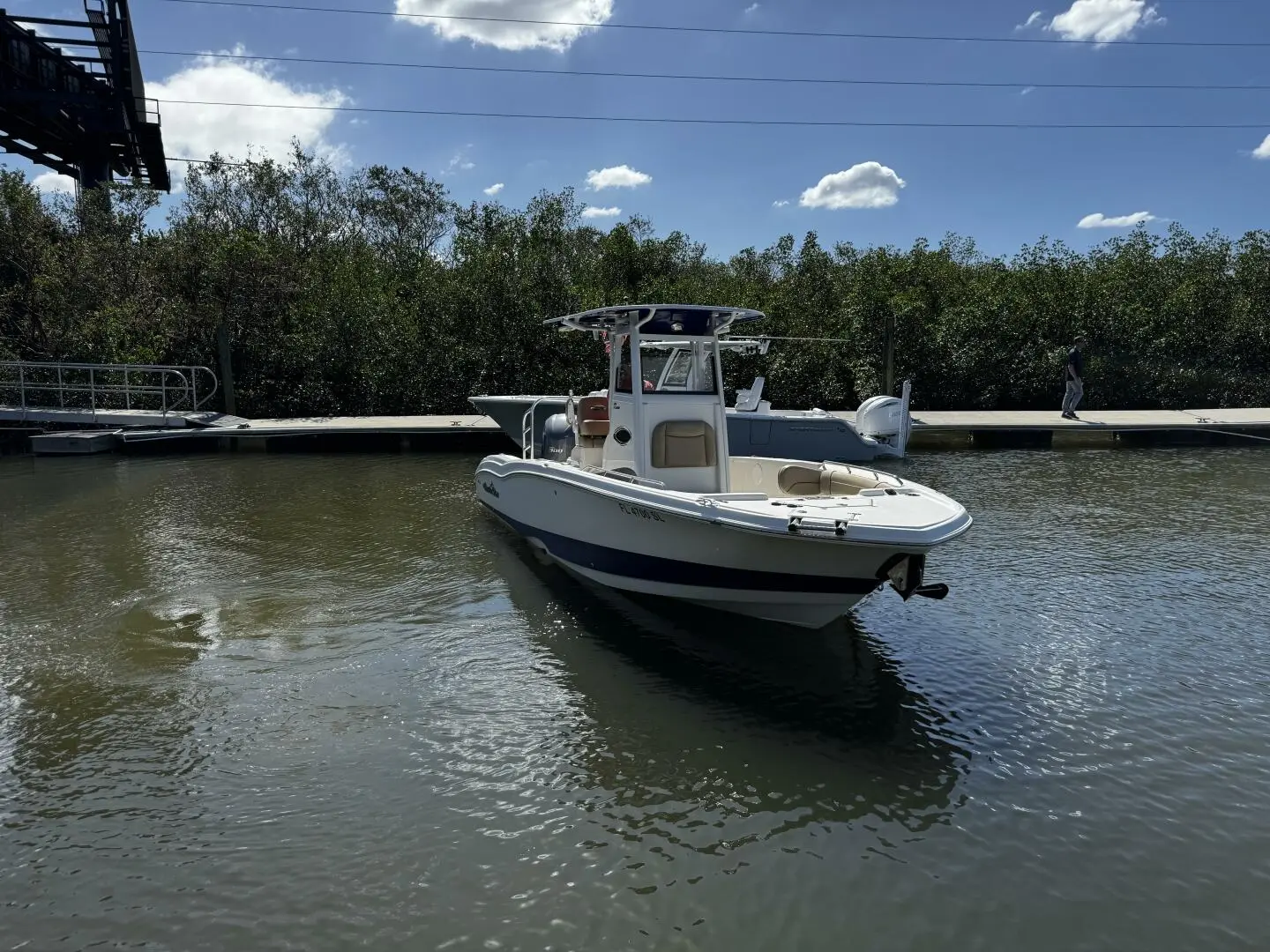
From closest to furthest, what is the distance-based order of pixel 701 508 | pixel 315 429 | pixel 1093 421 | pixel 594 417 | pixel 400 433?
pixel 701 508 → pixel 594 417 → pixel 315 429 → pixel 400 433 → pixel 1093 421

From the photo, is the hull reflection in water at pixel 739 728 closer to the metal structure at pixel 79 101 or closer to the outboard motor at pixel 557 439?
the outboard motor at pixel 557 439

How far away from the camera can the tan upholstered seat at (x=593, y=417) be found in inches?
356

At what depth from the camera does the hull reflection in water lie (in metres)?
4.34

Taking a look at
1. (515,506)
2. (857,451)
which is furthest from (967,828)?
(857,451)

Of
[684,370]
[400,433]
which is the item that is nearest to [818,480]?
[684,370]

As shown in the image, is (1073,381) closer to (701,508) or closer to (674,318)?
(674,318)

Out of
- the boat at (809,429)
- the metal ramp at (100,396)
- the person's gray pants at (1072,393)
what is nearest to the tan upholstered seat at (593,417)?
the boat at (809,429)

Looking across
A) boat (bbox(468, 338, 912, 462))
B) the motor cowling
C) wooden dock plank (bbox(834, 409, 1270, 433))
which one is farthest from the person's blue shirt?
the motor cowling

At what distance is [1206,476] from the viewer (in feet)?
44.8

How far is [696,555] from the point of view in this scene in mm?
6418

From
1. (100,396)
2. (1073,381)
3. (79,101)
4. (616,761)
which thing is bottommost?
(616,761)

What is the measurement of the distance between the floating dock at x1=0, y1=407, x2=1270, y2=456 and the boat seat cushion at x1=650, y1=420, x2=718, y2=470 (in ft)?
33.3

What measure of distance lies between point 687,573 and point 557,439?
3551mm

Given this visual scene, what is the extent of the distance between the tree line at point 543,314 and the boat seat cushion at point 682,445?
14.2 meters
